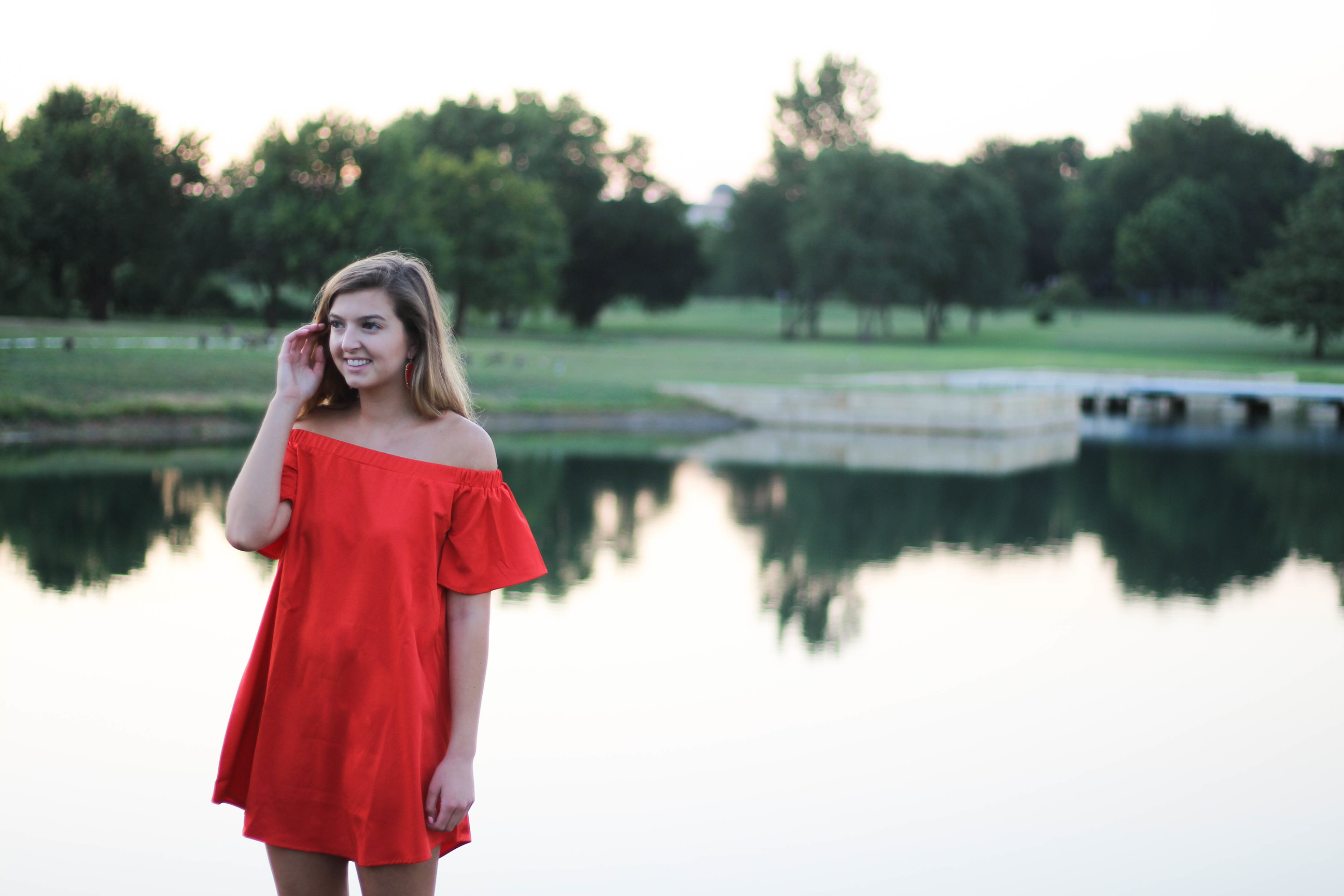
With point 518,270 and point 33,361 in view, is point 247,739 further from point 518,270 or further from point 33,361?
point 518,270

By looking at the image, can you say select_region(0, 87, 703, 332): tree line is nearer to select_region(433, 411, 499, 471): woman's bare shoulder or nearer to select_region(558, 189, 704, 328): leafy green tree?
select_region(558, 189, 704, 328): leafy green tree

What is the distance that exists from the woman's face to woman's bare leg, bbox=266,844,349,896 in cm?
94

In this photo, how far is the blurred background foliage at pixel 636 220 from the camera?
46.9 meters

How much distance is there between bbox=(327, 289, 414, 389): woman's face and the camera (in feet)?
8.19

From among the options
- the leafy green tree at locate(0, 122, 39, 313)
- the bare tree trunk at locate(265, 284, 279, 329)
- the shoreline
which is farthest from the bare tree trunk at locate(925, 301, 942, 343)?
the leafy green tree at locate(0, 122, 39, 313)

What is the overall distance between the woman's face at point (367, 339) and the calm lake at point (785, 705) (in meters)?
3.07

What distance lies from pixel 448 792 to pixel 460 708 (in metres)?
0.16

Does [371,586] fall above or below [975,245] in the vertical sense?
below

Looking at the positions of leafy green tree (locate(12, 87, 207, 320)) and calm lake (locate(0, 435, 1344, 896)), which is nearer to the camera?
calm lake (locate(0, 435, 1344, 896))

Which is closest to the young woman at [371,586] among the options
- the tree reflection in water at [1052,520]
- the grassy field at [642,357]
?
the tree reflection in water at [1052,520]

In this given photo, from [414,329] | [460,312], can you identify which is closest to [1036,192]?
[460,312]

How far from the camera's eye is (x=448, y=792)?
2533 millimetres

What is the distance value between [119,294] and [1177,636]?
5049cm

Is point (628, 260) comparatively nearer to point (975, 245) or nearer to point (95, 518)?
point (975, 245)
